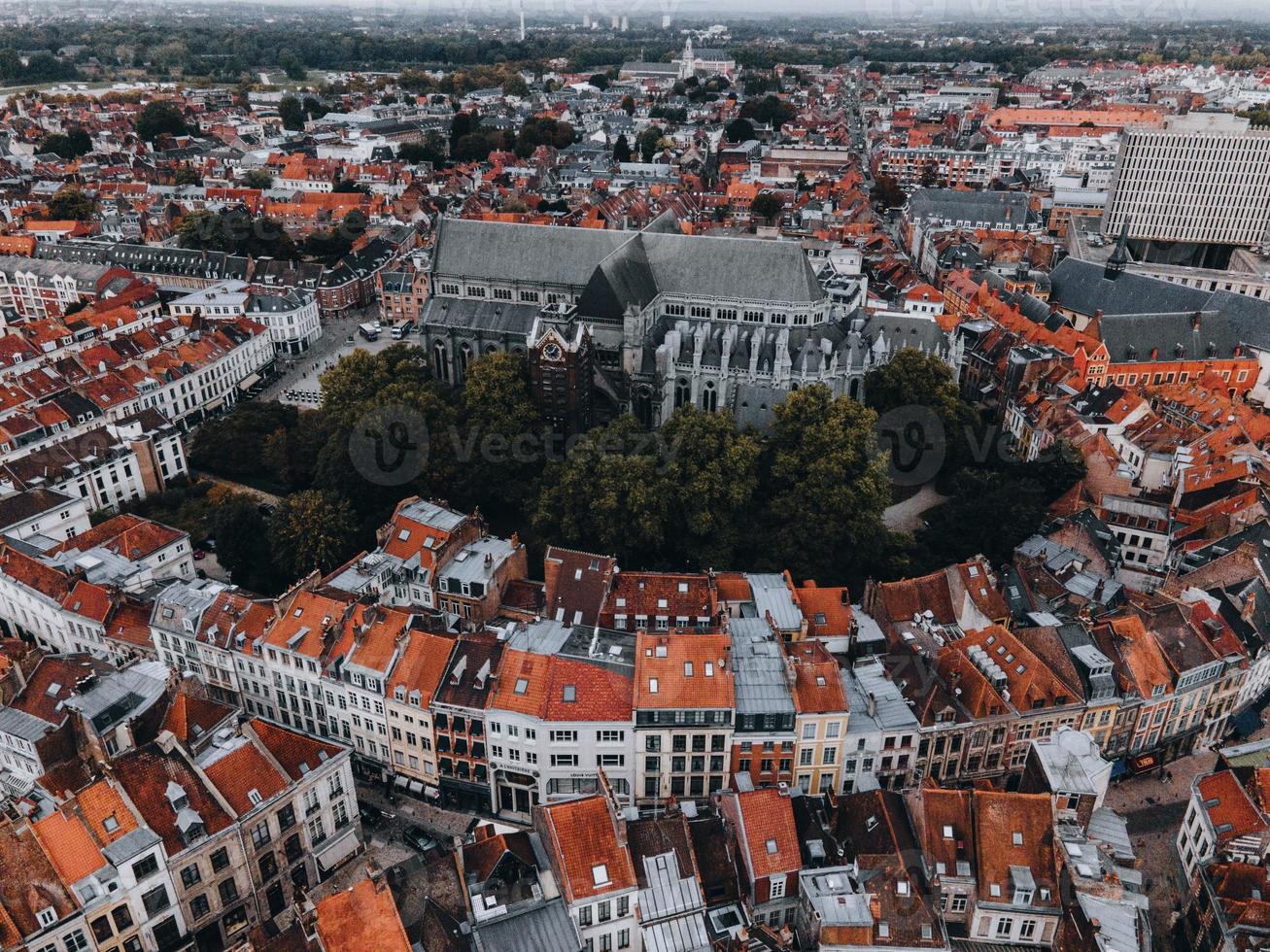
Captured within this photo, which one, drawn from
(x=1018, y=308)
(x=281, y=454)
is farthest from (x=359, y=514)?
(x=1018, y=308)

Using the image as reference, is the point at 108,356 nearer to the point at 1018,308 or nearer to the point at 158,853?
the point at 158,853

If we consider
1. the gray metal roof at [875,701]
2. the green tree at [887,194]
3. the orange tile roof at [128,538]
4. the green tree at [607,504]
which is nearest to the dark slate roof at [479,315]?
the green tree at [607,504]

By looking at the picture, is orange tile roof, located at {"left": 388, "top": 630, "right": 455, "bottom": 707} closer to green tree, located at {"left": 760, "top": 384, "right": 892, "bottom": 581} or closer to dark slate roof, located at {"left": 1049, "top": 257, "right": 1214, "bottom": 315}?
green tree, located at {"left": 760, "top": 384, "right": 892, "bottom": 581}

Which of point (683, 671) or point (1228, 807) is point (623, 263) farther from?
point (1228, 807)

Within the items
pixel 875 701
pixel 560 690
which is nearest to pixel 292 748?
pixel 560 690

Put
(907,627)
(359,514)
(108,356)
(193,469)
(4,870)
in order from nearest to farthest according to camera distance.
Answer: (4,870), (907,627), (359,514), (193,469), (108,356)
